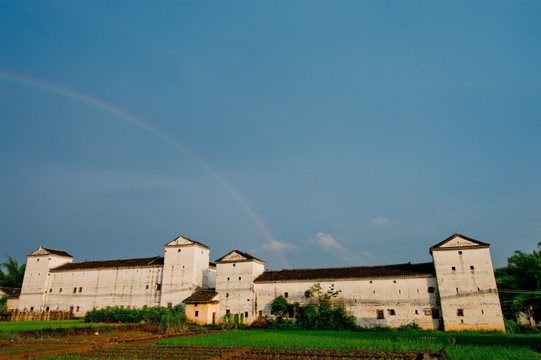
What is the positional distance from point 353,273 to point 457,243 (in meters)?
8.53

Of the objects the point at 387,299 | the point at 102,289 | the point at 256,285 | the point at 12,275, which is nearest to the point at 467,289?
the point at 387,299

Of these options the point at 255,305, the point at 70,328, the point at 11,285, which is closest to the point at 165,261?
the point at 255,305

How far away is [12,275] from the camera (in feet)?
197

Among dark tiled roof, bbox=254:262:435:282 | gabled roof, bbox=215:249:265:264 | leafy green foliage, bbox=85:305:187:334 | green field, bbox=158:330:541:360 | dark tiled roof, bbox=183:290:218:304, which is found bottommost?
green field, bbox=158:330:541:360

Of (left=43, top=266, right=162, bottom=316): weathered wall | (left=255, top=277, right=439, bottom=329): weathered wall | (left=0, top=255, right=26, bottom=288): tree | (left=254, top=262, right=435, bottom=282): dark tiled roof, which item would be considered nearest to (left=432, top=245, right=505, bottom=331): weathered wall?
(left=255, top=277, right=439, bottom=329): weathered wall

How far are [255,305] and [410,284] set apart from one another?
13.4 metres

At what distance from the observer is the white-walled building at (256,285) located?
2709cm

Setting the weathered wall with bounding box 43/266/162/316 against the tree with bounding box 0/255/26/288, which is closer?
the weathered wall with bounding box 43/266/162/316

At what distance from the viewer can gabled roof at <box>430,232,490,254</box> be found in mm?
27672

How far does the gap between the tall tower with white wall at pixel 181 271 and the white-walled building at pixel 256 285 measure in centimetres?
10

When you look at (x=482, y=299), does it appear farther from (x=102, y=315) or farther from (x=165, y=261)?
(x=102, y=315)

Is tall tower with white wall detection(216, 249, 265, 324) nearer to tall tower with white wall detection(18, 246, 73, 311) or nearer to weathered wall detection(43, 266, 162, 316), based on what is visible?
weathered wall detection(43, 266, 162, 316)

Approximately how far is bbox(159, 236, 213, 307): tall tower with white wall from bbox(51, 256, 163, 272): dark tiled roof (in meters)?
1.77

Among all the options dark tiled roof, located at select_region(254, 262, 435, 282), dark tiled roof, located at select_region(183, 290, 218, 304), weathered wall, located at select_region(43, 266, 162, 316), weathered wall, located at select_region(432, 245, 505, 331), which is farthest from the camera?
weathered wall, located at select_region(43, 266, 162, 316)
